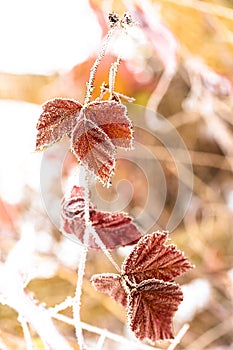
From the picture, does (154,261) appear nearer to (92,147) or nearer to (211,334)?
(92,147)

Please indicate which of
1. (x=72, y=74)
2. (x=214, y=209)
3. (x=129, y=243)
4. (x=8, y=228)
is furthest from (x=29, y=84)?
(x=129, y=243)

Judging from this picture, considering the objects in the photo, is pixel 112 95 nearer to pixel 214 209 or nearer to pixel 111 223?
pixel 111 223

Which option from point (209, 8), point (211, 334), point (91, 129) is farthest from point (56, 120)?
point (211, 334)

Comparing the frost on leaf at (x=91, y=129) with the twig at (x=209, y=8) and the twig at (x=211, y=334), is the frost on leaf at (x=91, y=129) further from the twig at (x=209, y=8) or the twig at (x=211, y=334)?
the twig at (x=211, y=334)

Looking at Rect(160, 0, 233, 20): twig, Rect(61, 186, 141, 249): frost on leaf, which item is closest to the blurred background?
Rect(160, 0, 233, 20): twig

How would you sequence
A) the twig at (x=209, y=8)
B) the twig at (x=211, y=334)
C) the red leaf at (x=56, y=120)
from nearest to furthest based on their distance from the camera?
the red leaf at (x=56, y=120) → the twig at (x=209, y=8) → the twig at (x=211, y=334)

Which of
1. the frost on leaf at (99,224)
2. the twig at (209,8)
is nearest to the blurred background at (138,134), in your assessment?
the twig at (209,8)
